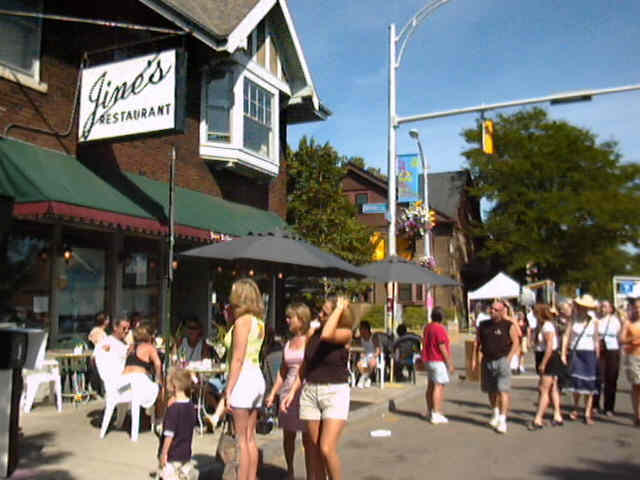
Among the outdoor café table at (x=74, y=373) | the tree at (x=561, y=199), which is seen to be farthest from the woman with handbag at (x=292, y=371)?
the tree at (x=561, y=199)

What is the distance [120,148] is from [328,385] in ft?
26.8

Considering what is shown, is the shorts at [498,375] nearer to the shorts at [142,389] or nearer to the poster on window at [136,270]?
the shorts at [142,389]

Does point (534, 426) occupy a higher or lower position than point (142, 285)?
lower

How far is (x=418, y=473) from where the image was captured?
6.43 meters

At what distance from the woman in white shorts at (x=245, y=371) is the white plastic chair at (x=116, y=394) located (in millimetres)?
2417

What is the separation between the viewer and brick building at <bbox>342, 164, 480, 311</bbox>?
38875 millimetres

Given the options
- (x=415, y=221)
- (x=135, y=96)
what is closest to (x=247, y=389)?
(x=135, y=96)

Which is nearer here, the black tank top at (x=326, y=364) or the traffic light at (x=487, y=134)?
the black tank top at (x=326, y=364)

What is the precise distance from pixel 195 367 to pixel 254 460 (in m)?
2.88

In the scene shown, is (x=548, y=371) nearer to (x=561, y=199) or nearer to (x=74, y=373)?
(x=74, y=373)

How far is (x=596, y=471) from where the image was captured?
257 inches

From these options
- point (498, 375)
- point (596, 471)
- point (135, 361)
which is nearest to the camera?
point (596, 471)

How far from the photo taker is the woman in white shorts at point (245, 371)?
517cm

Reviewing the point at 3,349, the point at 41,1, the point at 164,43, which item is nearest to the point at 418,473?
the point at 3,349
